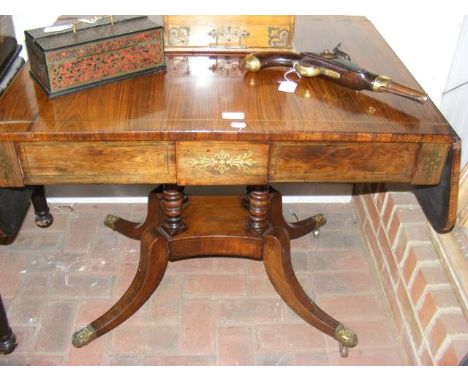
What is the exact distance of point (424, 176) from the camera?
131 centimetres

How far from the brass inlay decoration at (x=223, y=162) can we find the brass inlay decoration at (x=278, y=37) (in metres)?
0.45

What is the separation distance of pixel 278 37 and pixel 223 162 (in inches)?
19.2

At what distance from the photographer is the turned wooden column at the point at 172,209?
1674 millimetres

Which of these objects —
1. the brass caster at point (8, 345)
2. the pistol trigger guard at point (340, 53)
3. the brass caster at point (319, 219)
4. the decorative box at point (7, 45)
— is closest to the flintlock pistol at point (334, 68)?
the pistol trigger guard at point (340, 53)

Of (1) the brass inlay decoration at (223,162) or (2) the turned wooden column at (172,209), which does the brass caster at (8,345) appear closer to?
(2) the turned wooden column at (172,209)

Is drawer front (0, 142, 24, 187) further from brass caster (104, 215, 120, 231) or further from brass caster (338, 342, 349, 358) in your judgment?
brass caster (338, 342, 349, 358)

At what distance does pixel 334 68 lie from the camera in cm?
139

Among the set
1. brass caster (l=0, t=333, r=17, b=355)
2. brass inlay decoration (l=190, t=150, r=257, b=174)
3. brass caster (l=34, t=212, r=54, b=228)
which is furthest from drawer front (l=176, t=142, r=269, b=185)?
brass caster (l=34, t=212, r=54, b=228)

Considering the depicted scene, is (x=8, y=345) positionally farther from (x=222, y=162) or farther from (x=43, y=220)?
(x=222, y=162)

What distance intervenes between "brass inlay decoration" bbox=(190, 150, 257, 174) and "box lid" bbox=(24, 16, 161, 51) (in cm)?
40

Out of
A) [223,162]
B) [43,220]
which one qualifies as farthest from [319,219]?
[43,220]

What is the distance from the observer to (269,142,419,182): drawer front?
4.13 feet

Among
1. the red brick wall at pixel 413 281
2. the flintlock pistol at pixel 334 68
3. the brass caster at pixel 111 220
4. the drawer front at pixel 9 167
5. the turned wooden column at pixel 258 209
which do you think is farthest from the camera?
the brass caster at pixel 111 220

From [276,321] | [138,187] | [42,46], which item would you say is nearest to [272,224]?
[276,321]
